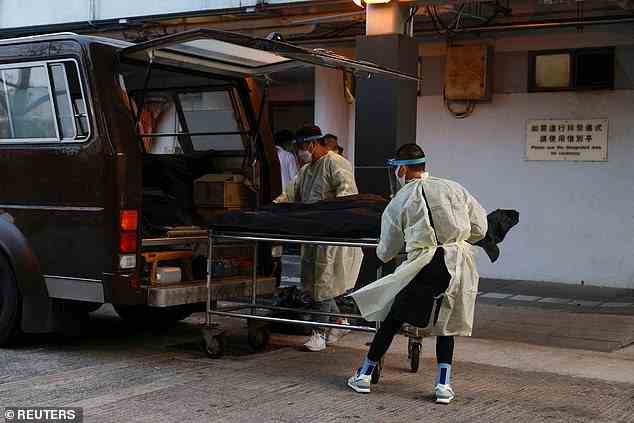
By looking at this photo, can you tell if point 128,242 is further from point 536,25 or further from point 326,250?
point 536,25

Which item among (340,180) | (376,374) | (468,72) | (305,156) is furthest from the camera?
(468,72)

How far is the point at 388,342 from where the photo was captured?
20.8ft

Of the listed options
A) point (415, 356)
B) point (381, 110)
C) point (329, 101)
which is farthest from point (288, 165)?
point (415, 356)

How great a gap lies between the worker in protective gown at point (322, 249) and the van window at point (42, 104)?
75.7 inches

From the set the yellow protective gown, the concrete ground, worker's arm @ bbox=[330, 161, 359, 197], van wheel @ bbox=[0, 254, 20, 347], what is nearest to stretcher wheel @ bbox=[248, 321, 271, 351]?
the concrete ground

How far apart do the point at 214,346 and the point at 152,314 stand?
1.61 meters

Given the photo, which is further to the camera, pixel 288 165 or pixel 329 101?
pixel 329 101

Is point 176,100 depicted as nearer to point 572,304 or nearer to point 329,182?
point 329,182

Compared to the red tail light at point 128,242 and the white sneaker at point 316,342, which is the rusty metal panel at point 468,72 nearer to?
the white sneaker at point 316,342

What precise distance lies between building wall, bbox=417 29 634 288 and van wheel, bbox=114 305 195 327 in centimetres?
499

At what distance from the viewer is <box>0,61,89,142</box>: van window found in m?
7.18

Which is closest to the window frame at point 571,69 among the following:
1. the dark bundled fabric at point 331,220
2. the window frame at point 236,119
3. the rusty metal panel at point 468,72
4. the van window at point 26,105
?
the rusty metal panel at point 468,72

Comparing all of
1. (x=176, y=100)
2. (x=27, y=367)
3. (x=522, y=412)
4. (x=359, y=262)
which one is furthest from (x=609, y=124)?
(x=27, y=367)

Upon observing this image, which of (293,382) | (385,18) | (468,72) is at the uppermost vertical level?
(385,18)
